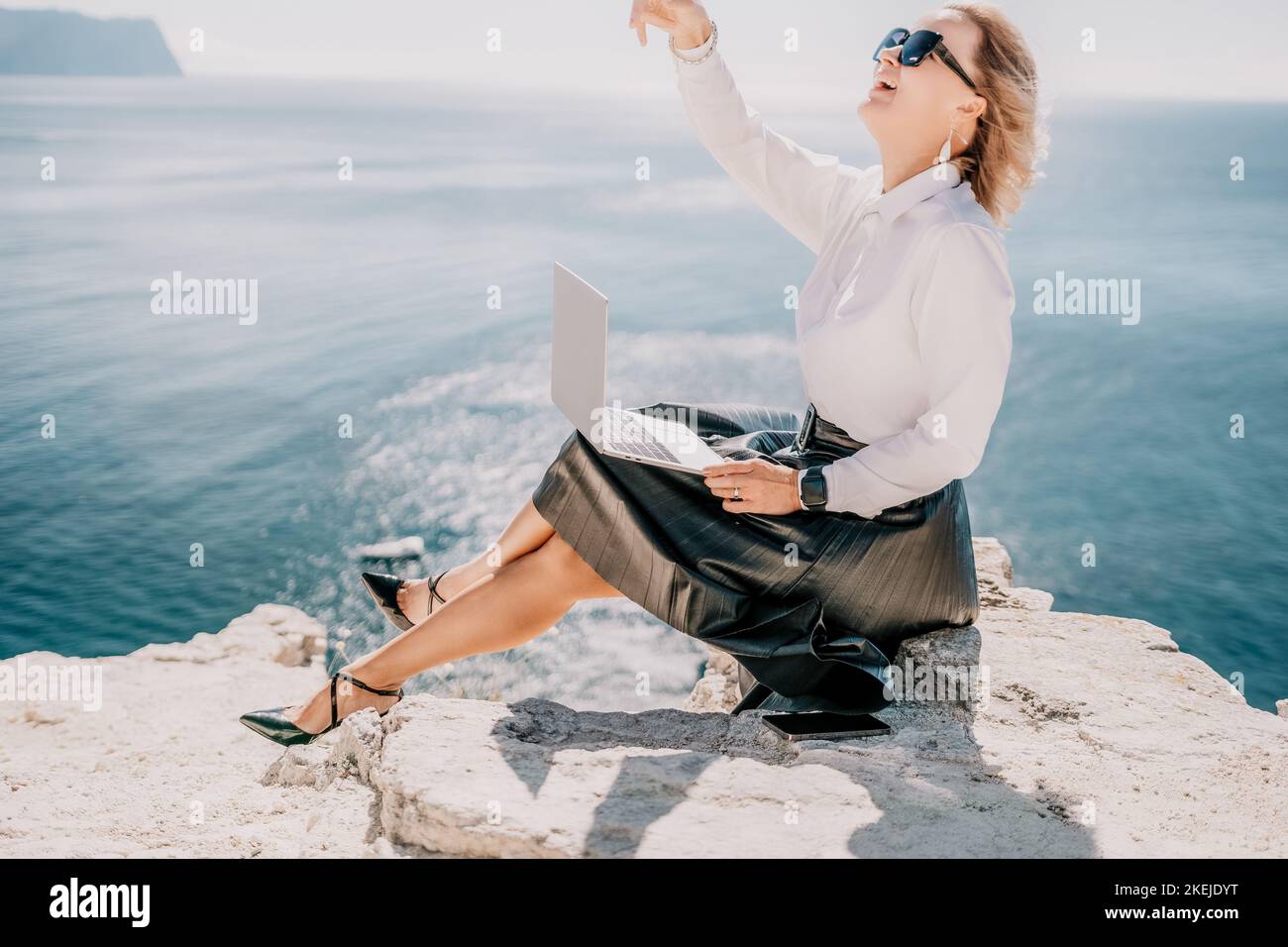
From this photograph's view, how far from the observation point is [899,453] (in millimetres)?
2395

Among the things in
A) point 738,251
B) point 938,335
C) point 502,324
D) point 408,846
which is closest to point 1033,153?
point 938,335

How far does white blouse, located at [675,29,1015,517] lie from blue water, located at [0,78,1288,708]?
11.3 feet

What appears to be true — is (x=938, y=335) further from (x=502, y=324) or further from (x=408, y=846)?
(x=502, y=324)

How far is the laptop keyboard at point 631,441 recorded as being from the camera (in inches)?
98.1

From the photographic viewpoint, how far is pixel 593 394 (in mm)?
2404

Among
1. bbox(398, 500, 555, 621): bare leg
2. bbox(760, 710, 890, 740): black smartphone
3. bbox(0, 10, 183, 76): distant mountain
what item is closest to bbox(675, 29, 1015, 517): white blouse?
bbox(760, 710, 890, 740): black smartphone

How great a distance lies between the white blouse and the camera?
2.35 metres

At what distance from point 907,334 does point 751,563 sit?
58 centimetres

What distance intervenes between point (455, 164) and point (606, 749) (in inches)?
1002

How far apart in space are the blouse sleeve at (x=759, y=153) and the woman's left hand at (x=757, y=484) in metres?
0.71

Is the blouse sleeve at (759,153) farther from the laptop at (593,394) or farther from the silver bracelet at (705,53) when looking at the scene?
the laptop at (593,394)

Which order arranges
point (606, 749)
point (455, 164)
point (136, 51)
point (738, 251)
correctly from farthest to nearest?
point (136, 51) < point (455, 164) < point (738, 251) < point (606, 749)

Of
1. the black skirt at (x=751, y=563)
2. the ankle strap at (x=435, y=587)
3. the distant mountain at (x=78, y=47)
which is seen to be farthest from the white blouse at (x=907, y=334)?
the distant mountain at (x=78, y=47)

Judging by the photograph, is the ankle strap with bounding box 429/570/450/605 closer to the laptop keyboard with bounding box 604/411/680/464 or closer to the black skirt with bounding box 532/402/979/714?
the black skirt with bounding box 532/402/979/714
